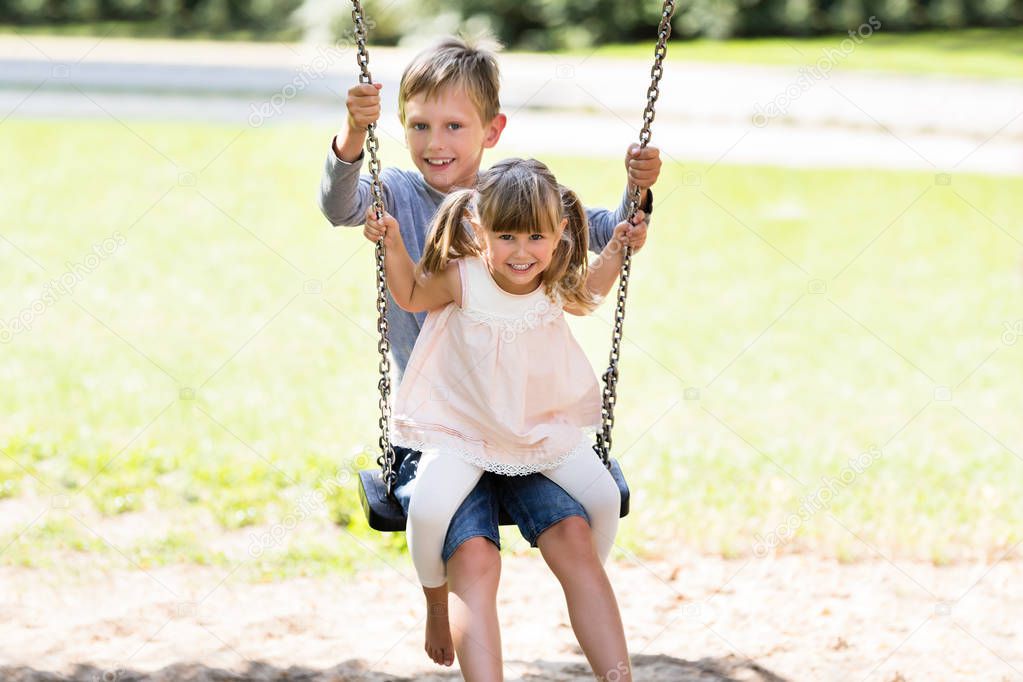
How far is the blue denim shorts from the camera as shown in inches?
116

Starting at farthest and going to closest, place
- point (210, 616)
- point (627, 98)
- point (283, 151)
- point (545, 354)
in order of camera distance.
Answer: point (627, 98) → point (283, 151) → point (210, 616) → point (545, 354)

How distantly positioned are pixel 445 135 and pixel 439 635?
4.28ft

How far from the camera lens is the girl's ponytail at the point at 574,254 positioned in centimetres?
312

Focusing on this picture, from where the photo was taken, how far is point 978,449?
5.83 metres

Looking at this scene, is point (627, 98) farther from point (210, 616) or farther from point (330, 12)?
point (210, 616)

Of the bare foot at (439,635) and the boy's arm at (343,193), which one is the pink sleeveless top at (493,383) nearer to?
the boy's arm at (343,193)

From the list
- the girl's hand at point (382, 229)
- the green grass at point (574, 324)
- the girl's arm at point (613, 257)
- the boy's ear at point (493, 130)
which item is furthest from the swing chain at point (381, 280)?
the green grass at point (574, 324)

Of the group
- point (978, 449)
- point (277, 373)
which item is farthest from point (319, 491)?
point (978, 449)

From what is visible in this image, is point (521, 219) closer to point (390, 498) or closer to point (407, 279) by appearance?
point (407, 279)

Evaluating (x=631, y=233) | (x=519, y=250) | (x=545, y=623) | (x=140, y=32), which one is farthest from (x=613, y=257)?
(x=140, y=32)

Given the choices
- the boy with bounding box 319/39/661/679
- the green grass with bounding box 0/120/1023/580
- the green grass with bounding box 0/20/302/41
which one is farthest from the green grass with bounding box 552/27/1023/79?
the boy with bounding box 319/39/661/679

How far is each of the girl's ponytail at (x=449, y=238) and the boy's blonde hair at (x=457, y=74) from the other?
11.5 inches

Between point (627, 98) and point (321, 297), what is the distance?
6670mm

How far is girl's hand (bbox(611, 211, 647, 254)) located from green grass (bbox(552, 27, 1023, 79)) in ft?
42.2
